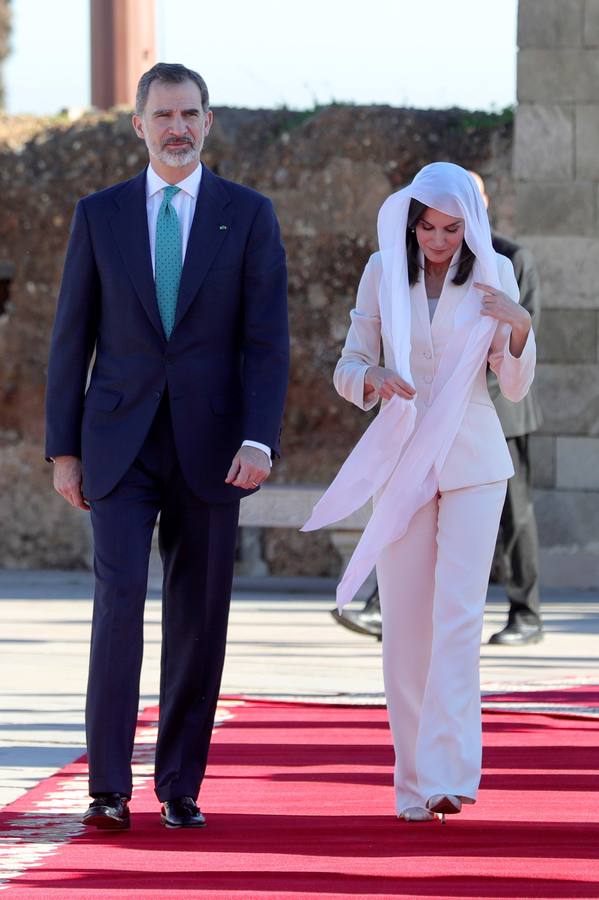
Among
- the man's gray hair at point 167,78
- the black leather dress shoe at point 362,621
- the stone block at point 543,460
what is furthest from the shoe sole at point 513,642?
the man's gray hair at point 167,78

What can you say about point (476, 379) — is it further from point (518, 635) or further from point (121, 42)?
point (121, 42)

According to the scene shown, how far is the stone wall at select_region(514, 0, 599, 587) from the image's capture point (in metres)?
10.6

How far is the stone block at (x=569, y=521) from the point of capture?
1057 cm

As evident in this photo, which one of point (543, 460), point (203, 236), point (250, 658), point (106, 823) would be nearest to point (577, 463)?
point (543, 460)

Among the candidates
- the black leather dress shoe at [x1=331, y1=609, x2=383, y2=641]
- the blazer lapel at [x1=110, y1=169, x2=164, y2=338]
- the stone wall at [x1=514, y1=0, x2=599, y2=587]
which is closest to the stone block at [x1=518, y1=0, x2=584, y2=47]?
the stone wall at [x1=514, y1=0, x2=599, y2=587]

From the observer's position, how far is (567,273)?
10.6 meters

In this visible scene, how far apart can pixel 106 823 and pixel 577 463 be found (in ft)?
21.4

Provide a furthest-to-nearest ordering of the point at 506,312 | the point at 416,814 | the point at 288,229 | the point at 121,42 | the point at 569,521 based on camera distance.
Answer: the point at 121,42, the point at 288,229, the point at 569,521, the point at 506,312, the point at 416,814

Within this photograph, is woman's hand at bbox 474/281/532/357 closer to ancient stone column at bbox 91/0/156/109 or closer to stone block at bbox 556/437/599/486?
stone block at bbox 556/437/599/486

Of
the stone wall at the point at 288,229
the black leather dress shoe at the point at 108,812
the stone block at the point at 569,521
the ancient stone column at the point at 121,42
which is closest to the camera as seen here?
the black leather dress shoe at the point at 108,812

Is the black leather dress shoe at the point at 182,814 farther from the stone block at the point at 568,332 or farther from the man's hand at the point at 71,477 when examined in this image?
the stone block at the point at 568,332

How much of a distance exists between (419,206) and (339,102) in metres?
7.45

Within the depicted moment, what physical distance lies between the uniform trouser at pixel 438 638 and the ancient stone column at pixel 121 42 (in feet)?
53.1

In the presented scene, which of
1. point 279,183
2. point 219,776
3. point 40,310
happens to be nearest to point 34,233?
point 40,310
